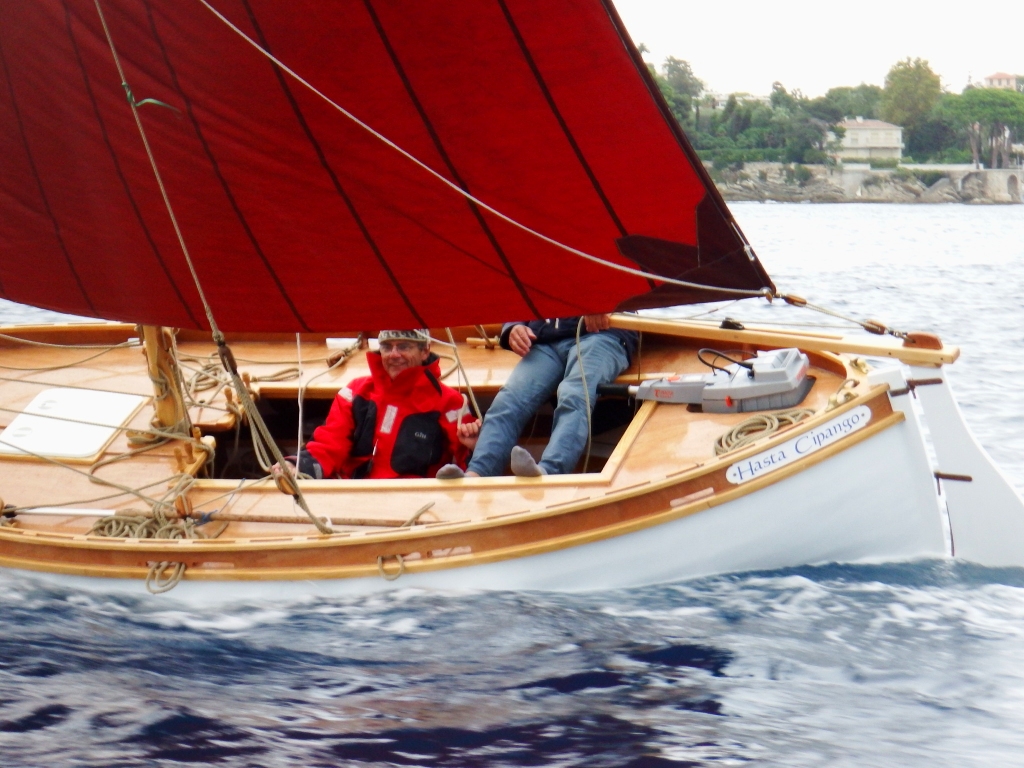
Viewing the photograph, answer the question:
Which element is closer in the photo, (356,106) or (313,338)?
(356,106)

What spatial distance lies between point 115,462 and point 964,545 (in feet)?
10.7

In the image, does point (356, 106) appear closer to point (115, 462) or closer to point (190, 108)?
point (190, 108)

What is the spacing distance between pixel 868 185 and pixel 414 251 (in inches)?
2444

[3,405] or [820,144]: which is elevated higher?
[820,144]

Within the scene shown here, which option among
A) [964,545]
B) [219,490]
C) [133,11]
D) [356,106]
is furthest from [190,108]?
[964,545]

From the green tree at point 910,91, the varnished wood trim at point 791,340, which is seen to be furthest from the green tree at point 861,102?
the varnished wood trim at point 791,340

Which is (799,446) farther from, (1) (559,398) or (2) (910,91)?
(2) (910,91)

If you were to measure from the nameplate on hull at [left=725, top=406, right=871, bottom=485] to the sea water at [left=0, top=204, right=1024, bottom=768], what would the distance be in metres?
0.41

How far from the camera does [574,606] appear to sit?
12.4ft

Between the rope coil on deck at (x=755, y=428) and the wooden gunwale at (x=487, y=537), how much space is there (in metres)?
0.18

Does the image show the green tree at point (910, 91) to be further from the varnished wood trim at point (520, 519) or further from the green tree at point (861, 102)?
the varnished wood trim at point (520, 519)

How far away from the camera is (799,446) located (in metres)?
3.79

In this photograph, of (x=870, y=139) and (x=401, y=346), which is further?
(x=870, y=139)

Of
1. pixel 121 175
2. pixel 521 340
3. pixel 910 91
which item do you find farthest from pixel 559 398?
pixel 910 91
